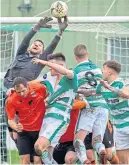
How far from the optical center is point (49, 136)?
30.9 feet

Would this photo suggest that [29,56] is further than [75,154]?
Yes

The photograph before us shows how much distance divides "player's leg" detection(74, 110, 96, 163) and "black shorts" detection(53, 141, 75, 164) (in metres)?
0.36

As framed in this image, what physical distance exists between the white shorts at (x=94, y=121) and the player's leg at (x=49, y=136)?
0.26m

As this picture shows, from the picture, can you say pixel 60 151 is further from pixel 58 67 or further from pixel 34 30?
pixel 34 30

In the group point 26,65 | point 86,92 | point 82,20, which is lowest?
point 86,92

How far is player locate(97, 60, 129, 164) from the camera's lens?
32.7 feet

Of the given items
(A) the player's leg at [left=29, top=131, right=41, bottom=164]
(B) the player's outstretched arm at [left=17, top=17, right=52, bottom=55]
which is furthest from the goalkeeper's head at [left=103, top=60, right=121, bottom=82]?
(A) the player's leg at [left=29, top=131, right=41, bottom=164]

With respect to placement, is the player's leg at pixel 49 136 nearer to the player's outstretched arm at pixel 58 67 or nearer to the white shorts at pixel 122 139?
the player's outstretched arm at pixel 58 67

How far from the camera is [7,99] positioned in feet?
32.5

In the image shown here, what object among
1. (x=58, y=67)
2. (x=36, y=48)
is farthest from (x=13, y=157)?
(x=58, y=67)

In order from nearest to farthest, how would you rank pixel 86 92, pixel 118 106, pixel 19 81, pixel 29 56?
pixel 19 81 → pixel 86 92 → pixel 118 106 → pixel 29 56

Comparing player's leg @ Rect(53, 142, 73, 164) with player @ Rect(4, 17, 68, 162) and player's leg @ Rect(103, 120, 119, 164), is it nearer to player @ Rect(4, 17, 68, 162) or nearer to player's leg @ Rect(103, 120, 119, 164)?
player's leg @ Rect(103, 120, 119, 164)

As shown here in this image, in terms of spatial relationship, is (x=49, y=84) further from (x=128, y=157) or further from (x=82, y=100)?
(x=128, y=157)

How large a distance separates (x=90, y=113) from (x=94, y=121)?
4.8 inches
